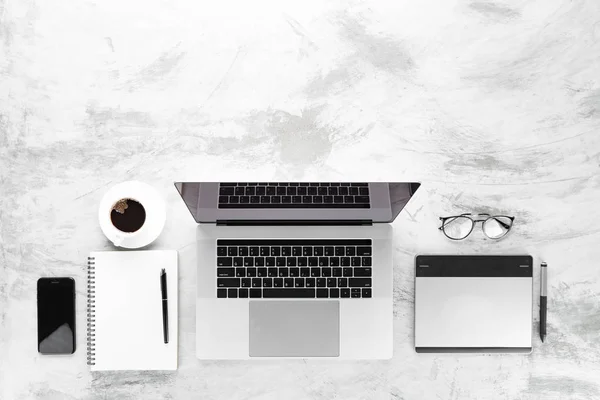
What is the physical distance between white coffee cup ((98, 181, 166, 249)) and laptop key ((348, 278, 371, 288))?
45 centimetres

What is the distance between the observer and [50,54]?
121cm

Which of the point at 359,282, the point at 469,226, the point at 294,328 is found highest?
the point at 469,226

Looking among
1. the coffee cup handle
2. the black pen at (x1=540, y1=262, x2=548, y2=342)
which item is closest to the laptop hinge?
the coffee cup handle

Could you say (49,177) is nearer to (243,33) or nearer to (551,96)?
(243,33)

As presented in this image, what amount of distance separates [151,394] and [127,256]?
0.33m

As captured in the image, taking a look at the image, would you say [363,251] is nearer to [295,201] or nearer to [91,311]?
[295,201]

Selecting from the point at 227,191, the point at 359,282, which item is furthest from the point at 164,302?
the point at 359,282

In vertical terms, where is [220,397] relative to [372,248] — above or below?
below

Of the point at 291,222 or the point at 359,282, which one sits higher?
the point at 291,222

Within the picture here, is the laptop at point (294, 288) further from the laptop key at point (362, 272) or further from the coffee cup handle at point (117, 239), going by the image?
the coffee cup handle at point (117, 239)

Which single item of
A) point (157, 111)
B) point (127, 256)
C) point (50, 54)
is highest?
point (50, 54)

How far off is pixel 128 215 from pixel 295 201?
0.40 m

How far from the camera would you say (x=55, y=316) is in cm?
121

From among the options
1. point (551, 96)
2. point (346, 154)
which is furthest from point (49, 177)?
point (551, 96)
